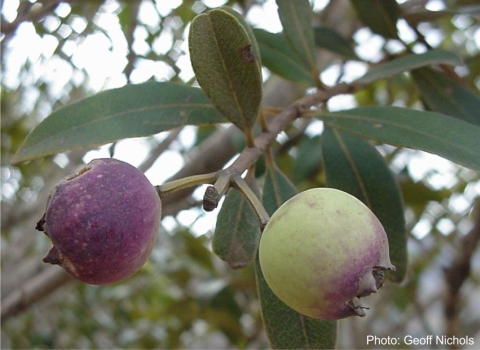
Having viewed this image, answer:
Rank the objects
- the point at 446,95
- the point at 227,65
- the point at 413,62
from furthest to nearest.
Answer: the point at 446,95, the point at 413,62, the point at 227,65

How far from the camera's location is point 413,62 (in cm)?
95

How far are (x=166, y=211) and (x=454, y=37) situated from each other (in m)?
1.45

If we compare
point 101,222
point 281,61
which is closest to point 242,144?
point 281,61

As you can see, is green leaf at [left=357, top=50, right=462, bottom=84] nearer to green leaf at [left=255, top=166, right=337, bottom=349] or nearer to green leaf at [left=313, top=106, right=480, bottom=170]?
green leaf at [left=313, top=106, right=480, bottom=170]

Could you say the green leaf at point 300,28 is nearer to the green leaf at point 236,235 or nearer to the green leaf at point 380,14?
the green leaf at point 380,14

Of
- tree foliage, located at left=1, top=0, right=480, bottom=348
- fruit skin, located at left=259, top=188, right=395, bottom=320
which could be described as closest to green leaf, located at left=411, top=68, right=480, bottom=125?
tree foliage, located at left=1, top=0, right=480, bottom=348

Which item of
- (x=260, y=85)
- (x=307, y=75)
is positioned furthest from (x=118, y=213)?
(x=307, y=75)

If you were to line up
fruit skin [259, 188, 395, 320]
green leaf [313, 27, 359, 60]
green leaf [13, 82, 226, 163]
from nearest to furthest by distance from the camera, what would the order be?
fruit skin [259, 188, 395, 320], green leaf [13, 82, 226, 163], green leaf [313, 27, 359, 60]

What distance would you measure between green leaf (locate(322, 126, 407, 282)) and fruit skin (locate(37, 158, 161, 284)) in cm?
47

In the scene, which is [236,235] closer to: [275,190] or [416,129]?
[275,190]

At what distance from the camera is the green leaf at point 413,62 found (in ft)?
3.03

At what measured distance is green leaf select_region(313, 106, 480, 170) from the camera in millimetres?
744

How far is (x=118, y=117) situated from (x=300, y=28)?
1.34 feet

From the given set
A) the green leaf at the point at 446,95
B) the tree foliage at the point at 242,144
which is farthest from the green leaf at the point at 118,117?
the green leaf at the point at 446,95
